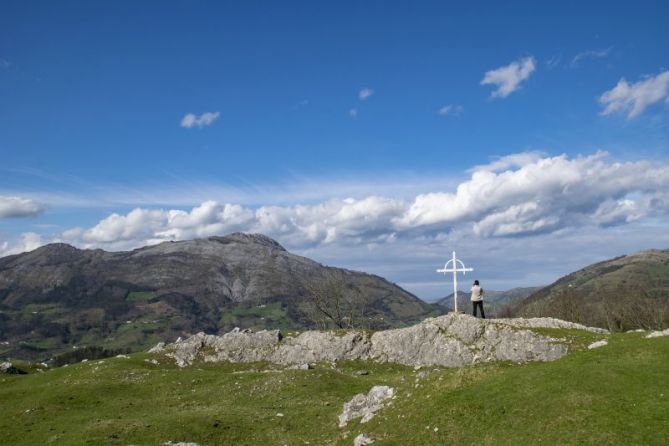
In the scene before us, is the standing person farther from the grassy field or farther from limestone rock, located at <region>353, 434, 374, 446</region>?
limestone rock, located at <region>353, 434, 374, 446</region>

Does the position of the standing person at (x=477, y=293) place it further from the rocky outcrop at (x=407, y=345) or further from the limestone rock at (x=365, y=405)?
the limestone rock at (x=365, y=405)

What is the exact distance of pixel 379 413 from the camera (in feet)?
101

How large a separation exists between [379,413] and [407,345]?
103ft

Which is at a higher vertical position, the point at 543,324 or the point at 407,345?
the point at 543,324

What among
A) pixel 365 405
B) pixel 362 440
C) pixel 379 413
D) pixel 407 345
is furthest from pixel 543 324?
pixel 362 440

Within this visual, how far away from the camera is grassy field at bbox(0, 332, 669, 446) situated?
23.2m

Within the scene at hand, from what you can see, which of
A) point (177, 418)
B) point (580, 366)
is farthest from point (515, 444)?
point (177, 418)

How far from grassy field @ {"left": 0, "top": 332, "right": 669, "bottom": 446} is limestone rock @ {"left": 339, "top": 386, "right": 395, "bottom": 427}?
32.3 inches

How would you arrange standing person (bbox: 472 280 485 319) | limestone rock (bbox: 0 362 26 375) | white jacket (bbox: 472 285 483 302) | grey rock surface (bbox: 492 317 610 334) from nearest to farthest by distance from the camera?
standing person (bbox: 472 280 485 319) < white jacket (bbox: 472 285 483 302) < grey rock surface (bbox: 492 317 610 334) < limestone rock (bbox: 0 362 26 375)

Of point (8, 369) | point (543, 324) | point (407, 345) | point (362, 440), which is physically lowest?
point (362, 440)

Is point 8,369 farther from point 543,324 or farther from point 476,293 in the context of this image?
point 543,324

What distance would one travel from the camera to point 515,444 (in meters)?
22.5

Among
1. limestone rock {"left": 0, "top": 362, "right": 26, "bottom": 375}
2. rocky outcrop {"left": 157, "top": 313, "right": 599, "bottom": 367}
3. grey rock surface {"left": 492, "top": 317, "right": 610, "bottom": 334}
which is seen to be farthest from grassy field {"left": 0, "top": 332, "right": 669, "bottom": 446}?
limestone rock {"left": 0, "top": 362, "right": 26, "bottom": 375}

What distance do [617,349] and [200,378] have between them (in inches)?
1477
